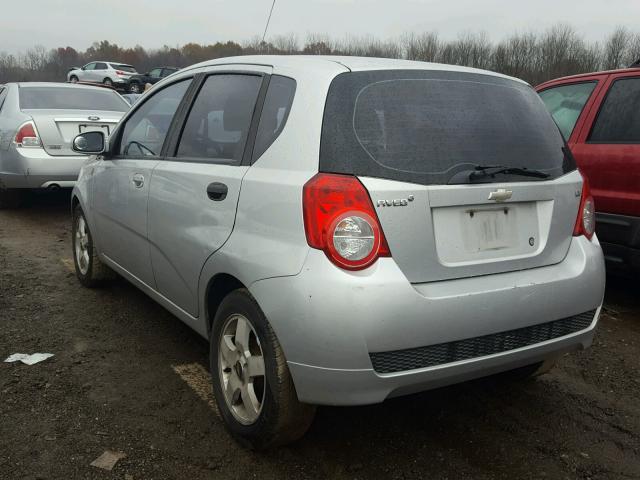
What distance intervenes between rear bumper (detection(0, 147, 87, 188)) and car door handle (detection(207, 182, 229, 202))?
191 inches

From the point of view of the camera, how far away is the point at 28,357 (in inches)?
134

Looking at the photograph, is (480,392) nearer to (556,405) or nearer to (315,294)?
(556,405)

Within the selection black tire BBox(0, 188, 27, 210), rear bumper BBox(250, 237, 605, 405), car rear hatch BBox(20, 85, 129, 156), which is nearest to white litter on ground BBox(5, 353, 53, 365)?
rear bumper BBox(250, 237, 605, 405)

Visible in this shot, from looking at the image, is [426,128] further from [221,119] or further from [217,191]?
[221,119]

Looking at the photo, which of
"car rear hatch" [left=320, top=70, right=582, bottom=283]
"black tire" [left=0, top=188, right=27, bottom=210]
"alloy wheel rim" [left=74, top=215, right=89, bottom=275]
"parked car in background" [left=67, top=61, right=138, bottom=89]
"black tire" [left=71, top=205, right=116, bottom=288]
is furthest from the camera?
"parked car in background" [left=67, top=61, right=138, bottom=89]

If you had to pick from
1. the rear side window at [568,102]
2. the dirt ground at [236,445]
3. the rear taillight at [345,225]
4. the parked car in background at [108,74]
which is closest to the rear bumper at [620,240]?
the dirt ground at [236,445]

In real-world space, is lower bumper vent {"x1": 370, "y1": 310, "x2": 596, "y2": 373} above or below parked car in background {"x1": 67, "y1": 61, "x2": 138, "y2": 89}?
below

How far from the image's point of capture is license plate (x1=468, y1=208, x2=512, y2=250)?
229 cm

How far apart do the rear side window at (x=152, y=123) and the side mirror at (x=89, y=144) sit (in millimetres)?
335

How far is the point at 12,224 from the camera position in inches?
278

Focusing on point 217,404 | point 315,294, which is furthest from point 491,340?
point 217,404

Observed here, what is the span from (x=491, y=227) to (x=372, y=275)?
22.8 inches

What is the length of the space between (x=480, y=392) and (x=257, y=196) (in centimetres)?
166

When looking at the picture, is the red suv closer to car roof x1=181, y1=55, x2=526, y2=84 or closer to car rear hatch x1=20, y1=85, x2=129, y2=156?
car roof x1=181, y1=55, x2=526, y2=84
